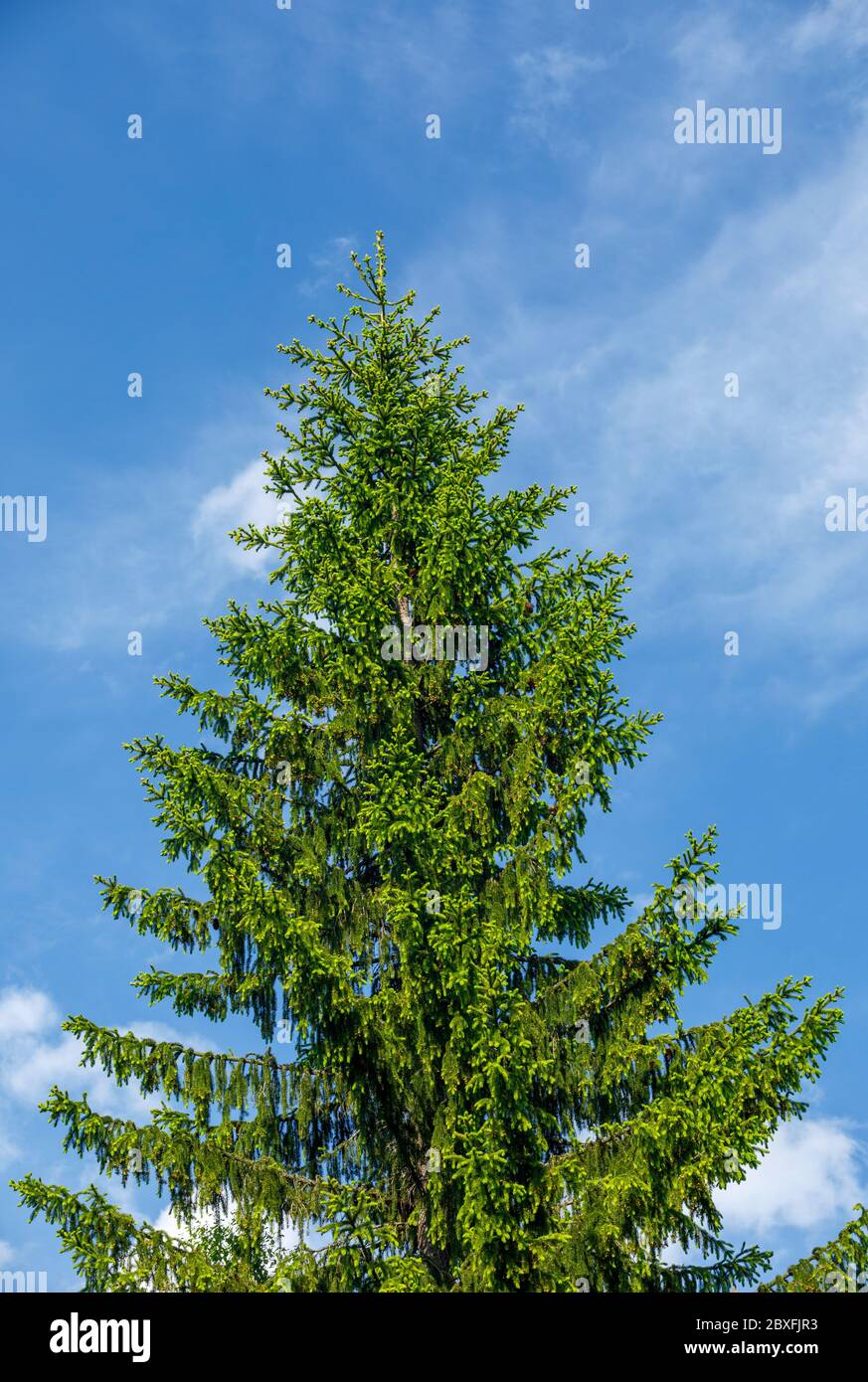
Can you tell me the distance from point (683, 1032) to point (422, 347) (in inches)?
355

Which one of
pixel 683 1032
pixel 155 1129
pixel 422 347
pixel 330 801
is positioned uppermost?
pixel 422 347

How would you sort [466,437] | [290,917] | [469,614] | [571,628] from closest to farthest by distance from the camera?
1. [290,917]
2. [571,628]
3. [469,614]
4. [466,437]

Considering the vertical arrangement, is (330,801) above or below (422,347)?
below

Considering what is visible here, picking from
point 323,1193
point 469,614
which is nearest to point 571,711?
point 469,614

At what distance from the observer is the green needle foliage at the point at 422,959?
11.0 meters

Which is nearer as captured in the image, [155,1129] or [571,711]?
[155,1129]

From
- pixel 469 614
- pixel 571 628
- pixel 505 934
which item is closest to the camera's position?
pixel 505 934

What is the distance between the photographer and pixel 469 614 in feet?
47.9

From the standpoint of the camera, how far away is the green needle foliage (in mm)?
11008

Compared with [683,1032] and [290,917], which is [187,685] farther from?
[683,1032]

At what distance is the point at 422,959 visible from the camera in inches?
463

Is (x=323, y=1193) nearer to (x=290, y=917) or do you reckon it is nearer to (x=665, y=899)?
(x=290, y=917)
